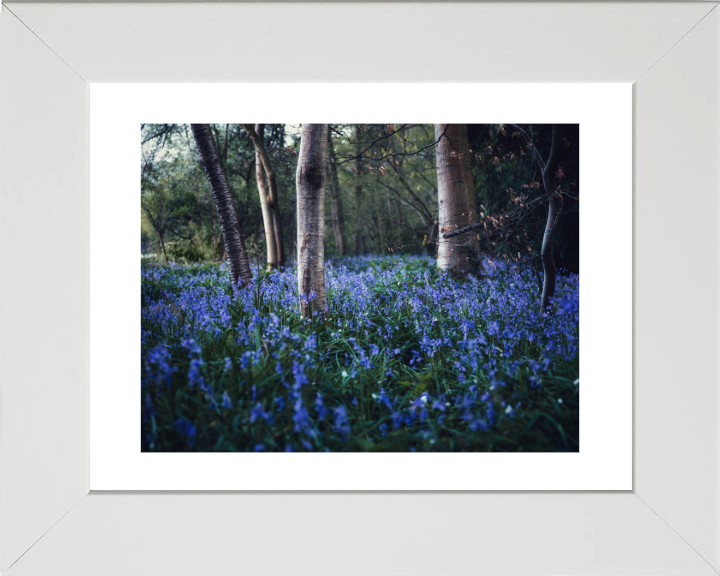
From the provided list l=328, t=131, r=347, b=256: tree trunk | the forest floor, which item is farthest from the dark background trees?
the forest floor

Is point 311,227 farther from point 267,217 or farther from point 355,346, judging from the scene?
point 355,346

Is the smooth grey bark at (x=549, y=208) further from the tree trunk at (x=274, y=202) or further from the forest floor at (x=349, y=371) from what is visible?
the tree trunk at (x=274, y=202)

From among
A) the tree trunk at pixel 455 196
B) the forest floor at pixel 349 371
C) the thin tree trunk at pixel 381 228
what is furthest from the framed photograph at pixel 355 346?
the thin tree trunk at pixel 381 228

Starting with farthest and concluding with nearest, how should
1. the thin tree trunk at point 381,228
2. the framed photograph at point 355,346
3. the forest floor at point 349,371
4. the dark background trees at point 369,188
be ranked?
the thin tree trunk at point 381,228 → the dark background trees at point 369,188 → the forest floor at point 349,371 → the framed photograph at point 355,346

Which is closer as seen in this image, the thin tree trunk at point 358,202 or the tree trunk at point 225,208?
the tree trunk at point 225,208

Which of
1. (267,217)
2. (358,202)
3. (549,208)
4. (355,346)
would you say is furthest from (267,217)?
(549,208)
